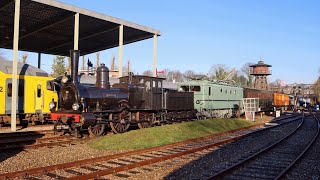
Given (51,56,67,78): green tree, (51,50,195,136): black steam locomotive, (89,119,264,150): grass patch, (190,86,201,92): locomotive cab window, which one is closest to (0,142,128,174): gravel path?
(89,119,264,150): grass patch

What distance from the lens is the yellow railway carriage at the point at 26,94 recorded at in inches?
766

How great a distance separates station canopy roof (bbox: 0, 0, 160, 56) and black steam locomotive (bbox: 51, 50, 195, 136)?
6.29m

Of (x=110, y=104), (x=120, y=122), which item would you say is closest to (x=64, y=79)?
(x=110, y=104)

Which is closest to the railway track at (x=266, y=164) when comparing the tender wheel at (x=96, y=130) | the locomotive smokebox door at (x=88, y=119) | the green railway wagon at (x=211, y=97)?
the locomotive smokebox door at (x=88, y=119)

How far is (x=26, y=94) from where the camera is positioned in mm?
20547

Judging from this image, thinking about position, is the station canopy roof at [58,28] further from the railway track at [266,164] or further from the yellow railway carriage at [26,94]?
the railway track at [266,164]

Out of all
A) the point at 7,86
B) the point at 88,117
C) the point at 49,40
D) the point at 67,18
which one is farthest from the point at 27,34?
the point at 88,117

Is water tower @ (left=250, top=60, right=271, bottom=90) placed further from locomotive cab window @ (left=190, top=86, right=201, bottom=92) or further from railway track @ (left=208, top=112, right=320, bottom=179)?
railway track @ (left=208, top=112, right=320, bottom=179)

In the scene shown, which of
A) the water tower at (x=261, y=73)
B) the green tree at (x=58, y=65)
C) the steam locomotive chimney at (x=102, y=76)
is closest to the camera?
the steam locomotive chimney at (x=102, y=76)

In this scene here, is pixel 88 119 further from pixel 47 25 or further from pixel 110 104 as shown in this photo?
pixel 47 25

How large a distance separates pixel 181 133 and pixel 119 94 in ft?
12.7

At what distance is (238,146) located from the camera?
1371 centimetres

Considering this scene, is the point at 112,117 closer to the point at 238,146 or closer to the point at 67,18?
the point at 238,146

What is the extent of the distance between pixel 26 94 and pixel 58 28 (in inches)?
278
